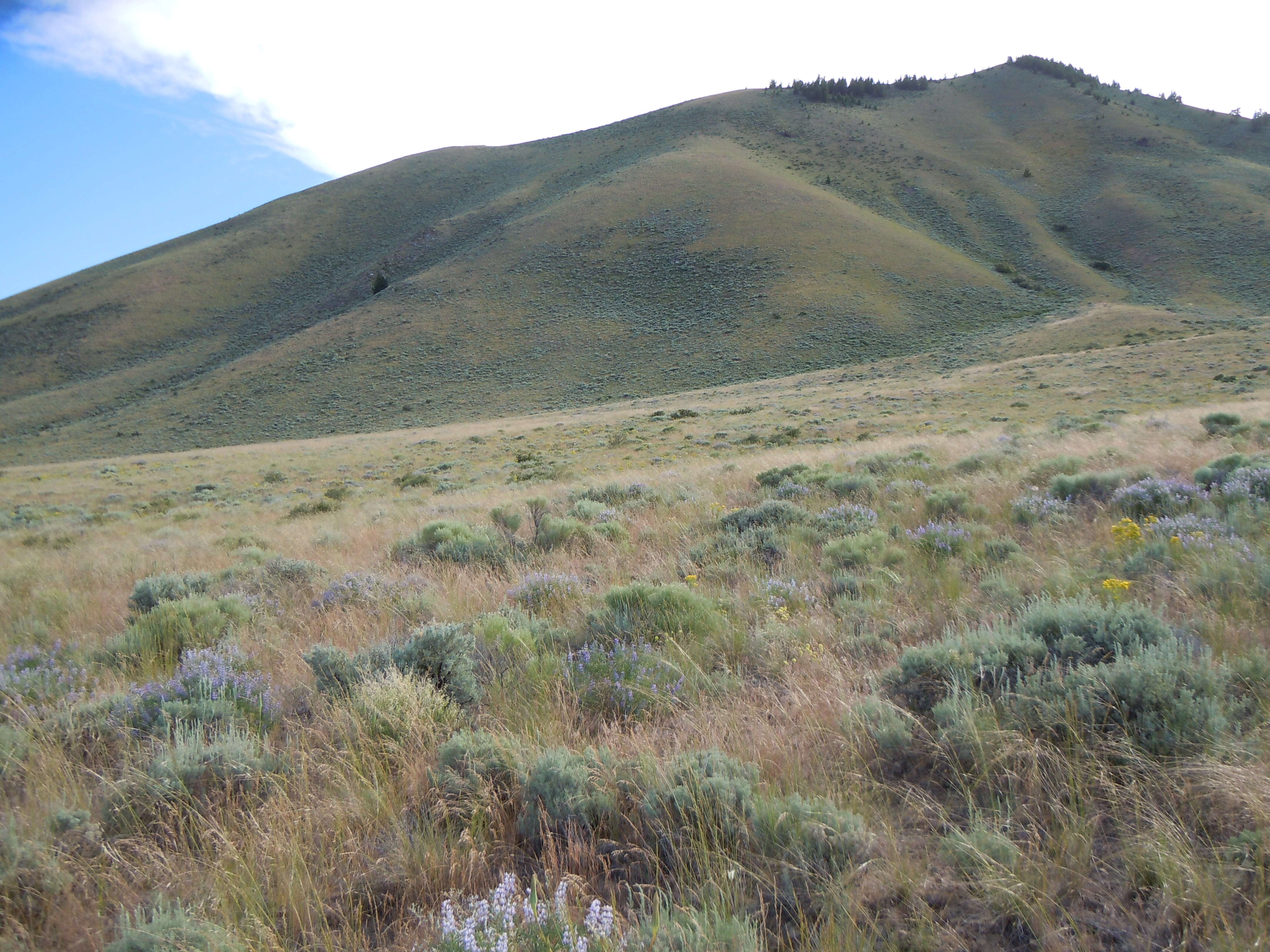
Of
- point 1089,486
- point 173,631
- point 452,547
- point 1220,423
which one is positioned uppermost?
point 173,631

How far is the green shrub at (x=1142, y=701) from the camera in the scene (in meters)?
2.16

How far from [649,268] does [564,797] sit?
69145 millimetres

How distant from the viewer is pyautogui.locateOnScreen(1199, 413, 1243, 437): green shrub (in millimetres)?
9445

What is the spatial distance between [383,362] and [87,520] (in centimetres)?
4874

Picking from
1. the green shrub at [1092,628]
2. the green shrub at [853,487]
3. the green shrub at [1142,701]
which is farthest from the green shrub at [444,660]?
the green shrub at [853,487]

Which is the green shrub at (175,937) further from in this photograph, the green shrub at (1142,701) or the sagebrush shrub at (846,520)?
the sagebrush shrub at (846,520)

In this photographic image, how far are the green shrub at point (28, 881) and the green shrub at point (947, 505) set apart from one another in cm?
617

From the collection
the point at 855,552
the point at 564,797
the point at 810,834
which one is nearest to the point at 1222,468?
the point at 855,552

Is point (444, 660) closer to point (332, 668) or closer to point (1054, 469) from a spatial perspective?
point (332, 668)

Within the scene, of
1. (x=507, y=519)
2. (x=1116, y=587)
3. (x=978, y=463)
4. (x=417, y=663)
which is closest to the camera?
(x=417, y=663)

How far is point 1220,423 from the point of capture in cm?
1001

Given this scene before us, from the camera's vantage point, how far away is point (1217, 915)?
5.26ft

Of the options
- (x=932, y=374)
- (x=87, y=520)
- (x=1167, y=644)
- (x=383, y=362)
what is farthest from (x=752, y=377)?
(x=1167, y=644)

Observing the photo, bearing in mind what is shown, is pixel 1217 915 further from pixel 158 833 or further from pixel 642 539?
pixel 642 539
